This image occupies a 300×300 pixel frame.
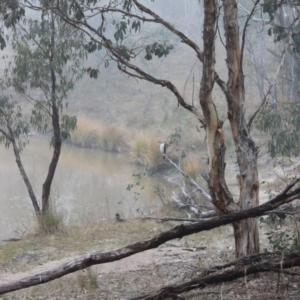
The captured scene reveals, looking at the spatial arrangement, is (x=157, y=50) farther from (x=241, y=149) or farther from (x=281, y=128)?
(x=281, y=128)

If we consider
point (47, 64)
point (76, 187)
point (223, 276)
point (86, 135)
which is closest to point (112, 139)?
point (86, 135)

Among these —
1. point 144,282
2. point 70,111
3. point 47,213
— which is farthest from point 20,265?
point 70,111

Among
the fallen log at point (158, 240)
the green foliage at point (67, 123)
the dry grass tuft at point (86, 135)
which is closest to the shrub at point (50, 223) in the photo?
the green foliage at point (67, 123)

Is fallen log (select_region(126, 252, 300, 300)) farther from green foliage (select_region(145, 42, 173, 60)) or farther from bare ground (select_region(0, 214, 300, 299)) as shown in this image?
green foliage (select_region(145, 42, 173, 60))

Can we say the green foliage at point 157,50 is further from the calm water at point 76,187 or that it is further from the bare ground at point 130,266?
the calm water at point 76,187

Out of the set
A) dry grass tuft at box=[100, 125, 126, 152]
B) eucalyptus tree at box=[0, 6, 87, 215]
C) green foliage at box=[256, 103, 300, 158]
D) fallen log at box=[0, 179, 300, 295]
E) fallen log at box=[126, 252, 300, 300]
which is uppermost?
dry grass tuft at box=[100, 125, 126, 152]

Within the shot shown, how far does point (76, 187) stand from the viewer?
57.3 ft

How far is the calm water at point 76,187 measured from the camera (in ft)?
44.0

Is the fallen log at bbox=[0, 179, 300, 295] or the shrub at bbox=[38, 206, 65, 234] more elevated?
the shrub at bbox=[38, 206, 65, 234]

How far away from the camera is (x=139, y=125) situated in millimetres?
28547

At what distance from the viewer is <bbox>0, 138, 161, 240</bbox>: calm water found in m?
13.4

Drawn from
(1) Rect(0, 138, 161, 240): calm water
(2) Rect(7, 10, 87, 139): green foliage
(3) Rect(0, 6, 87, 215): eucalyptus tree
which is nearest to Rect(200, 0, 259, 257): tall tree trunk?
(3) Rect(0, 6, 87, 215): eucalyptus tree

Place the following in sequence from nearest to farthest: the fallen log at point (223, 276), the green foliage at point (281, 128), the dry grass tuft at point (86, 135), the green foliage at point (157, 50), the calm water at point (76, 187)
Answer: the fallen log at point (223, 276) < the green foliage at point (157, 50) < the green foliage at point (281, 128) < the calm water at point (76, 187) < the dry grass tuft at point (86, 135)

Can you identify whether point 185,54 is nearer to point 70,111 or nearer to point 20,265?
point 70,111
